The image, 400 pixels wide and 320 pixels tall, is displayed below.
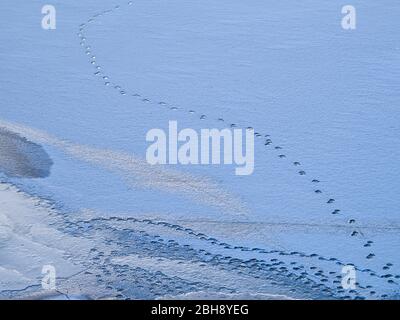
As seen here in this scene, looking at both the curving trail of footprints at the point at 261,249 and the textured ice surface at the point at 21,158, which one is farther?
the textured ice surface at the point at 21,158

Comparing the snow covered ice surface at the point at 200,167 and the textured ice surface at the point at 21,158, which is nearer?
the snow covered ice surface at the point at 200,167

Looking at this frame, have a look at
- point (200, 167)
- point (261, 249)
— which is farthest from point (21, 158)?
point (261, 249)

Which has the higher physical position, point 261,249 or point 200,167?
point 200,167

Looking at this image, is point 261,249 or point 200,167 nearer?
point 261,249

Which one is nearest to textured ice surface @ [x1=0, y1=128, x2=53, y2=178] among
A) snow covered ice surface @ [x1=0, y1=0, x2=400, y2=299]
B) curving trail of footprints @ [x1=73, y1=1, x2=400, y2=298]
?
snow covered ice surface @ [x1=0, y1=0, x2=400, y2=299]

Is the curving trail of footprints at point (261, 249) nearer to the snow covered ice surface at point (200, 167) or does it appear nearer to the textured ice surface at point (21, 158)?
the snow covered ice surface at point (200, 167)

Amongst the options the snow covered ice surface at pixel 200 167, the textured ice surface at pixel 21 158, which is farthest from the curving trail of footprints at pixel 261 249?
the textured ice surface at pixel 21 158

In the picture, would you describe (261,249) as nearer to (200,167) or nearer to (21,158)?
(200,167)

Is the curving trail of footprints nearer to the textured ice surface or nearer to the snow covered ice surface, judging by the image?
the snow covered ice surface
